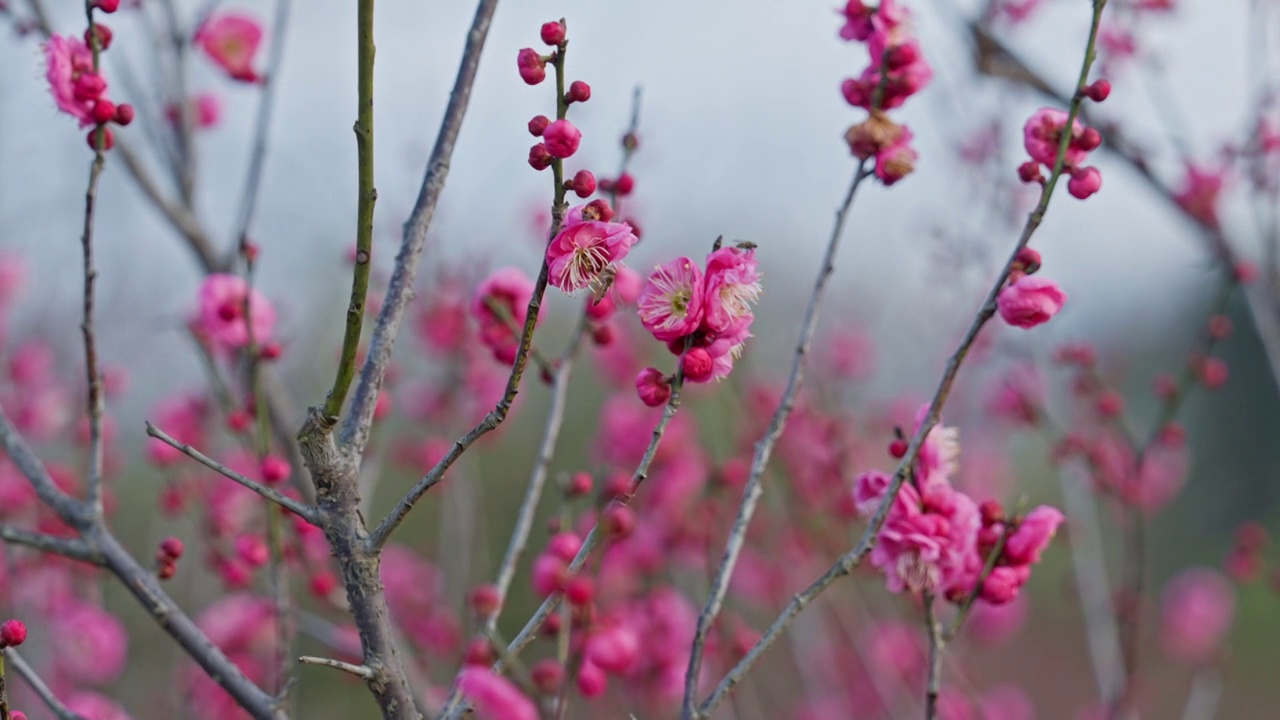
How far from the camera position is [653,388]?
112cm

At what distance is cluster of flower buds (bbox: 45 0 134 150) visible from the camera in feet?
4.24

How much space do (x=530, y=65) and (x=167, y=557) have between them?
0.83 meters

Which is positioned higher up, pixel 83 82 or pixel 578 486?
pixel 83 82

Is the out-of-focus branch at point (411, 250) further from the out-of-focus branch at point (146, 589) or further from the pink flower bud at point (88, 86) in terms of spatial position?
the pink flower bud at point (88, 86)

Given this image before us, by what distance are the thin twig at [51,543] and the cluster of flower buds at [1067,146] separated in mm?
1255

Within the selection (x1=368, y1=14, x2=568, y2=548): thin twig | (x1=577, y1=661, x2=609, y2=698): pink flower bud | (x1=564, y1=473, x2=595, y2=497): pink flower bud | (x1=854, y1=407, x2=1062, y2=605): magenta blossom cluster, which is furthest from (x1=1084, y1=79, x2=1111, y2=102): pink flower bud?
(x1=577, y1=661, x2=609, y2=698): pink flower bud

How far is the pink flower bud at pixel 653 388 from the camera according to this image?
112 cm

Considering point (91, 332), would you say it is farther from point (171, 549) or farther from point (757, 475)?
point (757, 475)

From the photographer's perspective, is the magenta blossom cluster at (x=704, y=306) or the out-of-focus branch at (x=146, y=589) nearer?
the magenta blossom cluster at (x=704, y=306)

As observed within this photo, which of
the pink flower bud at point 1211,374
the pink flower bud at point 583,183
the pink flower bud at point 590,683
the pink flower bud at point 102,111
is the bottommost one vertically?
the pink flower bud at point 590,683

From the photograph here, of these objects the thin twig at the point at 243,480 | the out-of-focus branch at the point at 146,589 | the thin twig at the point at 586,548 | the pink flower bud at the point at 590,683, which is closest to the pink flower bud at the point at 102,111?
the out-of-focus branch at the point at 146,589

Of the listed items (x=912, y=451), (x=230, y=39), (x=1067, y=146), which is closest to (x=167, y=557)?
(x=912, y=451)

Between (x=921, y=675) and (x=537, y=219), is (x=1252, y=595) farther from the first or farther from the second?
(x=537, y=219)

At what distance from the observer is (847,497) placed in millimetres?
2846
